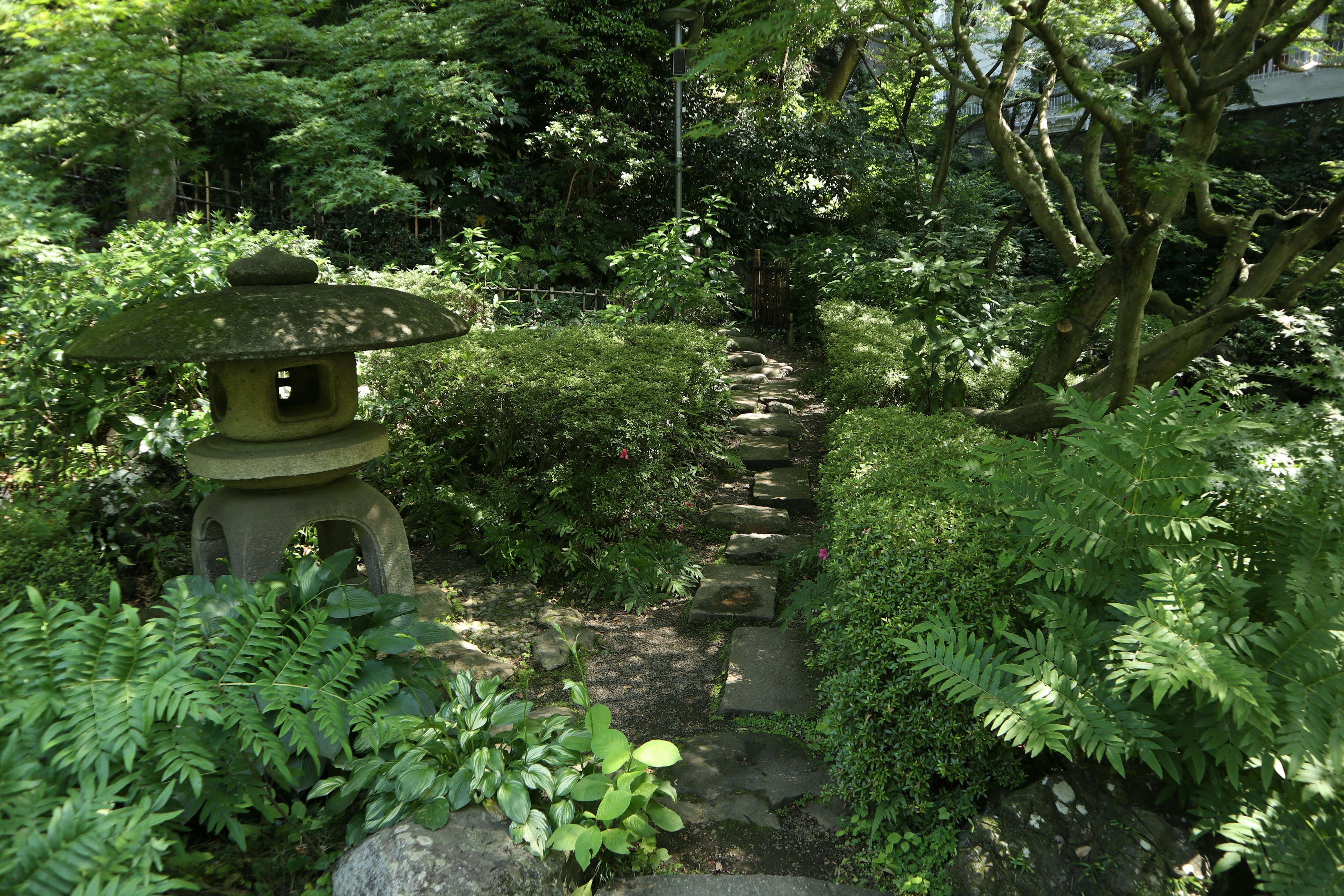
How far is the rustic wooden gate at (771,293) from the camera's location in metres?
12.1

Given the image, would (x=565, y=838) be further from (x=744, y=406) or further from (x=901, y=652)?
(x=744, y=406)

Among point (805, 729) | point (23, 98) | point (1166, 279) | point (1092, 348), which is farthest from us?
point (1166, 279)

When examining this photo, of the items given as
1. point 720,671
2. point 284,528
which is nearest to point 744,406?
point 720,671

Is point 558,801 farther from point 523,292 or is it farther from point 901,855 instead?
point 523,292

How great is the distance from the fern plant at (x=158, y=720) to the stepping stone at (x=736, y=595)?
6.93 feet

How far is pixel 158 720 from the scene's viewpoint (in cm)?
233

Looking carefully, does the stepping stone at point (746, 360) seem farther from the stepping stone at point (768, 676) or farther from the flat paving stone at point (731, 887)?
the flat paving stone at point (731, 887)

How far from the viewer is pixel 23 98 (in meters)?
6.94

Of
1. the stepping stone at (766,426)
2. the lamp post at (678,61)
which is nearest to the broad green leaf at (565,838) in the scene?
the stepping stone at (766,426)

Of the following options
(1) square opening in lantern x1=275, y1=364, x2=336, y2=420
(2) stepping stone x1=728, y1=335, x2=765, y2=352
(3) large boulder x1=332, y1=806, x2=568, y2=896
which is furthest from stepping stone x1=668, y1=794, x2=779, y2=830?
(2) stepping stone x1=728, y1=335, x2=765, y2=352

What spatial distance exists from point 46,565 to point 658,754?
9.83 ft

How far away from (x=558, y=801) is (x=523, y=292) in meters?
8.06

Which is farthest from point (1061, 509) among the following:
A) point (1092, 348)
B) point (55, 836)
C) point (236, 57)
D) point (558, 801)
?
point (236, 57)

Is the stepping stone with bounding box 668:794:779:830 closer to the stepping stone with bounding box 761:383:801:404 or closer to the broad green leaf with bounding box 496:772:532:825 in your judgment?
the broad green leaf with bounding box 496:772:532:825
